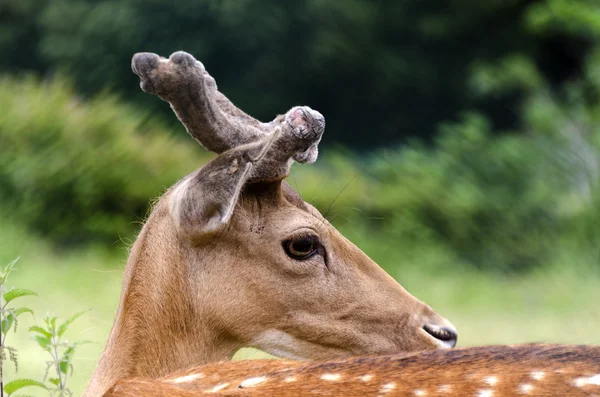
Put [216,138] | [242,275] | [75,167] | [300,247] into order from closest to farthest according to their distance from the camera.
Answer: [216,138], [242,275], [300,247], [75,167]

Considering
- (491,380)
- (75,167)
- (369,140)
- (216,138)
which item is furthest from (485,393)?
(369,140)

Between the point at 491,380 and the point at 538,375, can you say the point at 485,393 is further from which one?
the point at 538,375

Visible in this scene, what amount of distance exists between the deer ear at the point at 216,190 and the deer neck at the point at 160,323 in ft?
0.40

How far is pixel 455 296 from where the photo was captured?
13164 millimetres

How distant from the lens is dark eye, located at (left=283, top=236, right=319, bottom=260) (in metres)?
4.20

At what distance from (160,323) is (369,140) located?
67.9 feet

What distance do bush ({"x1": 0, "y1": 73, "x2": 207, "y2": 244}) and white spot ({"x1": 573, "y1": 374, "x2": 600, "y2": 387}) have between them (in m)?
A: 11.6

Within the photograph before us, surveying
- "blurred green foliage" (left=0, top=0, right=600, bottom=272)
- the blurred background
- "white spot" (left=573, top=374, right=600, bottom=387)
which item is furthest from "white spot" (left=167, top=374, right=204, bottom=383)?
"blurred green foliage" (left=0, top=0, right=600, bottom=272)

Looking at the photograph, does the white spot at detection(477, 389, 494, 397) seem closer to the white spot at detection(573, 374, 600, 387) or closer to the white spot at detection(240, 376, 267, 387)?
the white spot at detection(573, 374, 600, 387)

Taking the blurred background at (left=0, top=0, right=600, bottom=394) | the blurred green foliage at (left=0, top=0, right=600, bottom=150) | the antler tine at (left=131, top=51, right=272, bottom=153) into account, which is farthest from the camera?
the blurred green foliage at (left=0, top=0, right=600, bottom=150)

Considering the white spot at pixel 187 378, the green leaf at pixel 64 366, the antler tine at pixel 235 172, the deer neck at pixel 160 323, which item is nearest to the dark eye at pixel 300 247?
the antler tine at pixel 235 172

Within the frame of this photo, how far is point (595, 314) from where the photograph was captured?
11852 mm

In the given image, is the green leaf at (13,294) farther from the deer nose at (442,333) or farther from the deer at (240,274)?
the deer nose at (442,333)

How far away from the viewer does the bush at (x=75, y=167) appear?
46.8 ft
